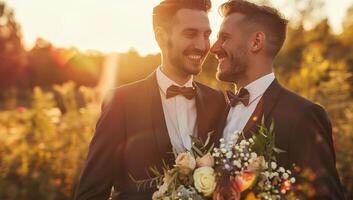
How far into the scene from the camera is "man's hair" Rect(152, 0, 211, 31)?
4.79 meters

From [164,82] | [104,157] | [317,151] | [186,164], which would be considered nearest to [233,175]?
[186,164]

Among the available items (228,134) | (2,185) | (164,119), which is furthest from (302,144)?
(2,185)

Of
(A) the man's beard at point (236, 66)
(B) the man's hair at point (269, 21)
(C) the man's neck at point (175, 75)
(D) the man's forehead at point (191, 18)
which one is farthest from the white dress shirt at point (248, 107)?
(D) the man's forehead at point (191, 18)

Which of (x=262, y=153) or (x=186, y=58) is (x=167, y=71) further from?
(x=262, y=153)

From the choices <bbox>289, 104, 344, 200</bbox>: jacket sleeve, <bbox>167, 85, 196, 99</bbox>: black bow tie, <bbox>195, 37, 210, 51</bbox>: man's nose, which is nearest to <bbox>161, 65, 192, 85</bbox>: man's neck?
<bbox>167, 85, 196, 99</bbox>: black bow tie

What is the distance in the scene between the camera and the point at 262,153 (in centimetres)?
360

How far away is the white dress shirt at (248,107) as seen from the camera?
4367mm

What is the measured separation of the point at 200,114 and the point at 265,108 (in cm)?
59

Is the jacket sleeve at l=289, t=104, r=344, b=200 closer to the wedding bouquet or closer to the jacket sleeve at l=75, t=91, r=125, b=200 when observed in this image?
the wedding bouquet

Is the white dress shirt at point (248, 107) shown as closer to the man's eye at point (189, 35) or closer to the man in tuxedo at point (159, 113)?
the man in tuxedo at point (159, 113)

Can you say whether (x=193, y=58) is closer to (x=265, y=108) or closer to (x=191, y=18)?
(x=191, y=18)

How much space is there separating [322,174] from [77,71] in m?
30.5

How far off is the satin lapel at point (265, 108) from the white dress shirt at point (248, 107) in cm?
8

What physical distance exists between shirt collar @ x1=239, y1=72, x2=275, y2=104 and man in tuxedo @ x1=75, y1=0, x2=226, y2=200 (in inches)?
14.5
